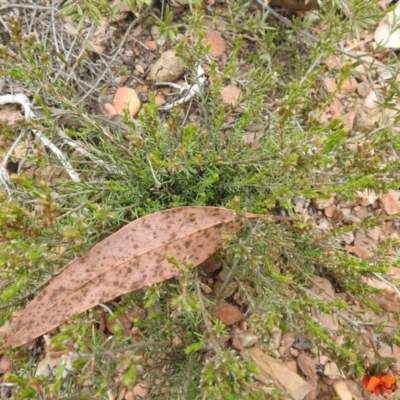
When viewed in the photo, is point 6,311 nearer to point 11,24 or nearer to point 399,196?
point 11,24

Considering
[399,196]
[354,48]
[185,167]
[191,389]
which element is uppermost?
[354,48]

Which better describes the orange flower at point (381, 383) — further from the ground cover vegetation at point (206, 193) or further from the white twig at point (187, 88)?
the white twig at point (187, 88)

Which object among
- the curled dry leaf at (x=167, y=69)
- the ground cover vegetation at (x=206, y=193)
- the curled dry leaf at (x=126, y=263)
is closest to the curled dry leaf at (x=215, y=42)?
the ground cover vegetation at (x=206, y=193)

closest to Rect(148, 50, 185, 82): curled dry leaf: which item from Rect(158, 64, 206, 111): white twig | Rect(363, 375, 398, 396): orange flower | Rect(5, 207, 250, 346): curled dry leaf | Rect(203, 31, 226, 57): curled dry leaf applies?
Rect(158, 64, 206, 111): white twig

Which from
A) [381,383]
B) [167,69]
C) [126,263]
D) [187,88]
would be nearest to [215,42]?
[167,69]

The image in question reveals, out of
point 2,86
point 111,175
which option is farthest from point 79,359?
point 2,86

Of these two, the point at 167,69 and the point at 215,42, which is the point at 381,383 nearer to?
the point at 167,69
